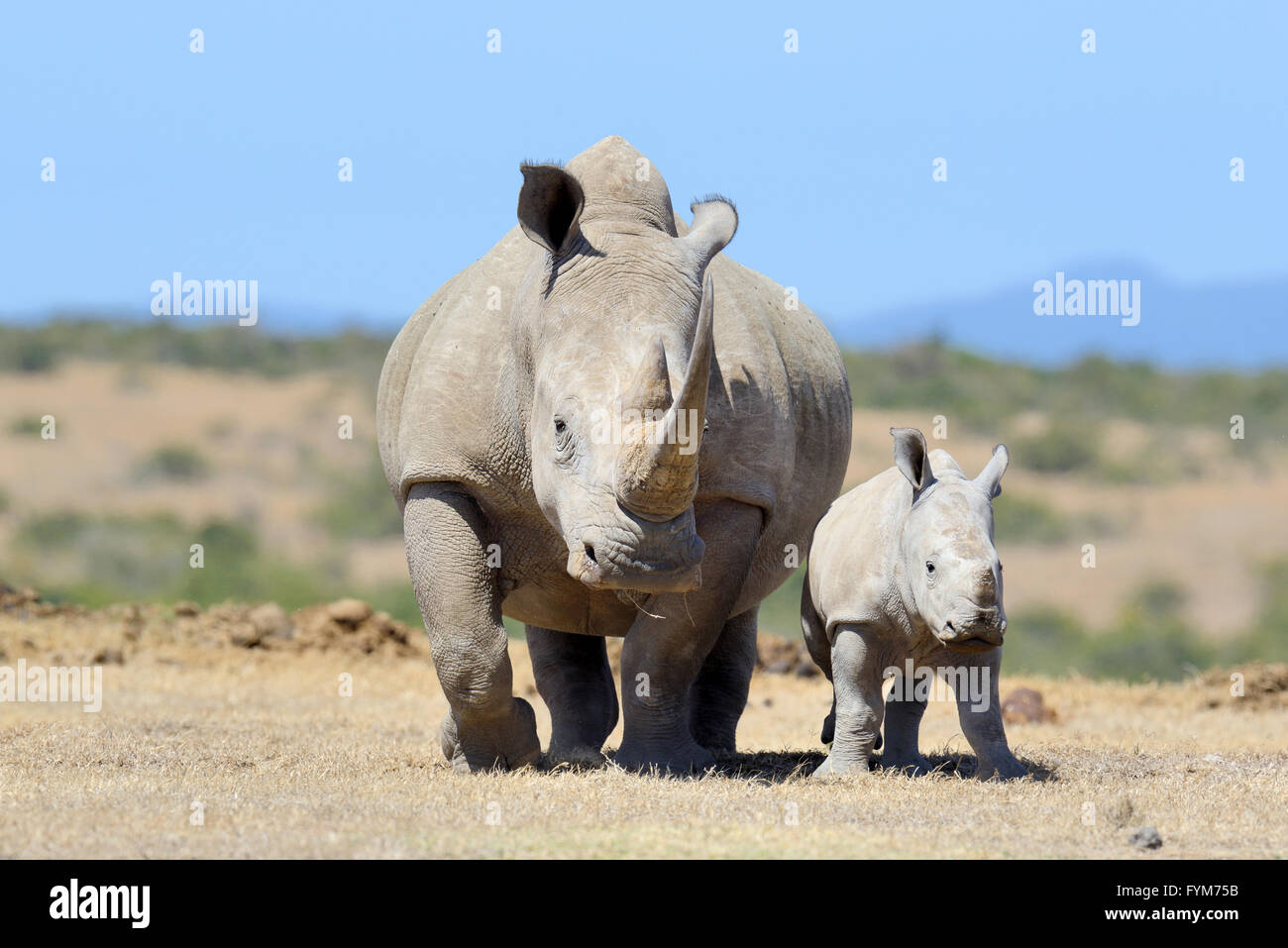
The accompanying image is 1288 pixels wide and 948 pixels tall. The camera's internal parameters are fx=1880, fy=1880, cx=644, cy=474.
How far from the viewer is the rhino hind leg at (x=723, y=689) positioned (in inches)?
387

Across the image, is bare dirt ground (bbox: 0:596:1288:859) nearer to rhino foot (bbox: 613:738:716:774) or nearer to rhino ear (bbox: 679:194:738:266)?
rhino foot (bbox: 613:738:716:774)

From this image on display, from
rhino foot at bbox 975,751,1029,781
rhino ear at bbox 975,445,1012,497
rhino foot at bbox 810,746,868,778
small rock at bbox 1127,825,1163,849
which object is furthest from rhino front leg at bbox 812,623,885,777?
small rock at bbox 1127,825,1163,849

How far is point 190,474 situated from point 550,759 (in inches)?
1363

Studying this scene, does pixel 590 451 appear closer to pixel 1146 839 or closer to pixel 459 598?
pixel 459 598

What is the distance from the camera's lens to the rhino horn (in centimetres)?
636

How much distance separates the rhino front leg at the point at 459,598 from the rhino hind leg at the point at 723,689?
1890mm

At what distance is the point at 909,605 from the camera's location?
808 centimetres

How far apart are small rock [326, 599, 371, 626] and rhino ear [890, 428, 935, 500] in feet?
26.6

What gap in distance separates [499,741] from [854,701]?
1.58m

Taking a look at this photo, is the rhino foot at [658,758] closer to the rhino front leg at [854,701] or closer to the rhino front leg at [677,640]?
the rhino front leg at [677,640]

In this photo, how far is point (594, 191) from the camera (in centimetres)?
795

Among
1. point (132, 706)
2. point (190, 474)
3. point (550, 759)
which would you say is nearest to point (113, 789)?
point (550, 759)

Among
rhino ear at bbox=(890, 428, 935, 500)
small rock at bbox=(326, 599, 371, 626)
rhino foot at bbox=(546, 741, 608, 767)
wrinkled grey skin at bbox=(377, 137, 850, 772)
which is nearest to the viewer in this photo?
wrinkled grey skin at bbox=(377, 137, 850, 772)

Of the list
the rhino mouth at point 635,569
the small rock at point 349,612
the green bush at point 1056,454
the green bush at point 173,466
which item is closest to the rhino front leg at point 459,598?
the rhino mouth at point 635,569
